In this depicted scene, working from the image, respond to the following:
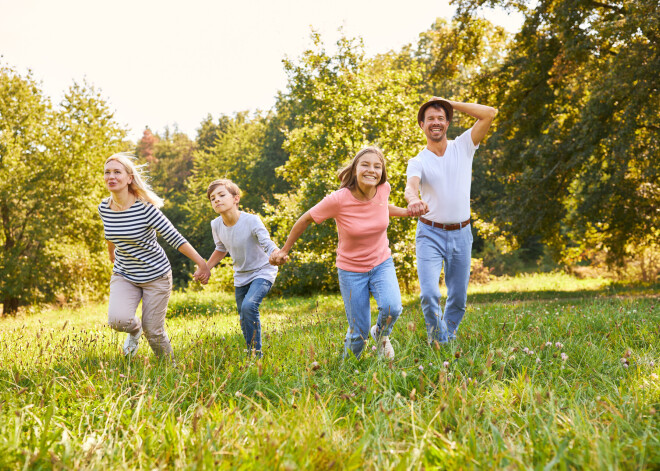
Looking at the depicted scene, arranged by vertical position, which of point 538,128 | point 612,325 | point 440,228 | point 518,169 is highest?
point 538,128

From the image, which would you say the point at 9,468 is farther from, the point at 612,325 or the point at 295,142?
the point at 295,142

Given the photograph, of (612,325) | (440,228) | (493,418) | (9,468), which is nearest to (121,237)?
(9,468)

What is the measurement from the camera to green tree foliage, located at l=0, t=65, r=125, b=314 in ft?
64.0

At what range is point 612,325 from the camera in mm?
5293

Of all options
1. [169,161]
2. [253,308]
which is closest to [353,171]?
[253,308]

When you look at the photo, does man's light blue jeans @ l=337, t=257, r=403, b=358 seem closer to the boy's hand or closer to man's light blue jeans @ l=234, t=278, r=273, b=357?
the boy's hand

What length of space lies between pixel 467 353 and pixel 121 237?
3.23m

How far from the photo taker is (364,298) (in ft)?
14.3

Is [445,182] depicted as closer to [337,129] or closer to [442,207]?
[442,207]

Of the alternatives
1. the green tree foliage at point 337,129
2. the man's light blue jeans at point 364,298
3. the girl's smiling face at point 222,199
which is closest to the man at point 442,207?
the man's light blue jeans at point 364,298

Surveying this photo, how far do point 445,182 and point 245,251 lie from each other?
2.11m

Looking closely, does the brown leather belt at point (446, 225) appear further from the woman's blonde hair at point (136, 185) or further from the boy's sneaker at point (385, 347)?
the woman's blonde hair at point (136, 185)

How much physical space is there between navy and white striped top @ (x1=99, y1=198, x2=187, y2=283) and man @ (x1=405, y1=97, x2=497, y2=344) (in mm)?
2408

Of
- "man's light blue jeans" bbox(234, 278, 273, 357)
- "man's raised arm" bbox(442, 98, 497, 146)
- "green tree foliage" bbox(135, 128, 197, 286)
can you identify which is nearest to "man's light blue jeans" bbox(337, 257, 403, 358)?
"man's light blue jeans" bbox(234, 278, 273, 357)
